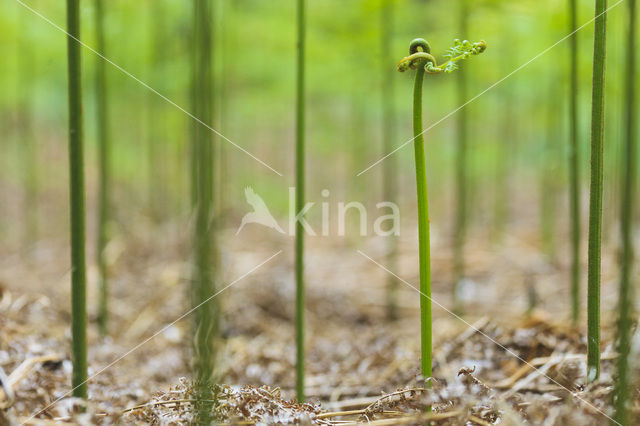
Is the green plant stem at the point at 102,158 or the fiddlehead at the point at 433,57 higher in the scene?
the fiddlehead at the point at 433,57

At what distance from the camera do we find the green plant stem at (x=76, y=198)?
1207mm

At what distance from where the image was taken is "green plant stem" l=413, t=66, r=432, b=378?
1078 mm

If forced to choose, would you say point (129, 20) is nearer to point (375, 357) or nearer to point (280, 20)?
Answer: point (280, 20)

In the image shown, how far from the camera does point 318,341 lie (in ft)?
10.1

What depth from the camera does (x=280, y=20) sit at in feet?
16.7

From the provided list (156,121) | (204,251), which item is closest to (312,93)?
(156,121)

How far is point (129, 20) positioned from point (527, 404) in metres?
4.60

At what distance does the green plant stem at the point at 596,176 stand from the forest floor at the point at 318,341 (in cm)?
17

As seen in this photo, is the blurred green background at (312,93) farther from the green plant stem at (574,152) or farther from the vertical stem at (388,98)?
the green plant stem at (574,152)

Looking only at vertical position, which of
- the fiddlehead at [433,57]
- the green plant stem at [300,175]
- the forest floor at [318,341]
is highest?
the fiddlehead at [433,57]

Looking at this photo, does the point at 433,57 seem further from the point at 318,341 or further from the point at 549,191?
the point at 549,191

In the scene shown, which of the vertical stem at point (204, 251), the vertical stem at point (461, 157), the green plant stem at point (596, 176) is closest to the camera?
the vertical stem at point (204, 251)

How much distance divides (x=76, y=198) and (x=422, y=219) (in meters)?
0.78

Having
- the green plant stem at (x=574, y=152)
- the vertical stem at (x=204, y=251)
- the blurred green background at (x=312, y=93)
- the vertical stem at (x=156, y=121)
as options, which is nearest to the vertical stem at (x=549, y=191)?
the blurred green background at (x=312, y=93)
